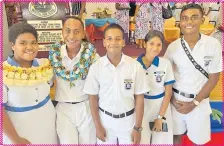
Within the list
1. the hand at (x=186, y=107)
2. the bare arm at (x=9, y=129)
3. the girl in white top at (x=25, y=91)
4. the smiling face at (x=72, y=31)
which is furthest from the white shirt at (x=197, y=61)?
the bare arm at (x=9, y=129)

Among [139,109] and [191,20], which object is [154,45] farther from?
[139,109]

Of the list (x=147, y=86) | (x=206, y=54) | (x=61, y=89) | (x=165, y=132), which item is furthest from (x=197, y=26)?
(x=61, y=89)

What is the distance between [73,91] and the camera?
2.10 meters

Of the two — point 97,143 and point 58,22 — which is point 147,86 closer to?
point 97,143

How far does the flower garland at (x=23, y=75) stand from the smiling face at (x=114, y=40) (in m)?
0.50

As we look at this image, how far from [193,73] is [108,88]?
0.74 metres

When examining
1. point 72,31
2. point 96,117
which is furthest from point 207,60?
point 72,31

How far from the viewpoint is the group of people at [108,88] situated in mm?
1848

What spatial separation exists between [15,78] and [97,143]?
0.84 meters

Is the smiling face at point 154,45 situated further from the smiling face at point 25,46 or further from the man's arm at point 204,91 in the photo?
the smiling face at point 25,46

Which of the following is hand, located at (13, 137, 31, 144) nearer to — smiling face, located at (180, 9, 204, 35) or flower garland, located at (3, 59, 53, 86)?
flower garland, located at (3, 59, 53, 86)

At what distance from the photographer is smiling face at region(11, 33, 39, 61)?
5.86 ft

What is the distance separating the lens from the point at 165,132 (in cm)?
219

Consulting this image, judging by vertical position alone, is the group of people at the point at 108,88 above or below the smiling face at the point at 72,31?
below
